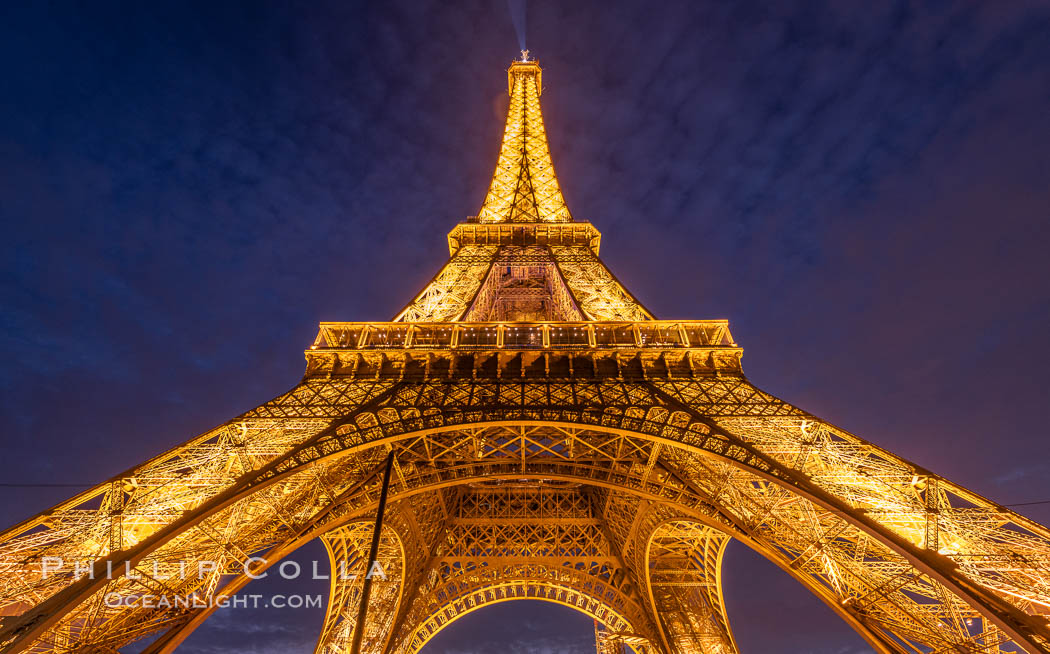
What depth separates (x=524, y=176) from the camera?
89.8 feet

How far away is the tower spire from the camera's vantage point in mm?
24625

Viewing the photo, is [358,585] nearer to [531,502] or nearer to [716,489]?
[531,502]

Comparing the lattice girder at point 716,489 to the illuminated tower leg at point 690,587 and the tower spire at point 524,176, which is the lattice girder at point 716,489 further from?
the tower spire at point 524,176

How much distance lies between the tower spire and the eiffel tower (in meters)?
2.34

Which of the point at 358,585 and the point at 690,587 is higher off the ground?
the point at 358,585

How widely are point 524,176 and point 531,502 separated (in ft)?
58.8

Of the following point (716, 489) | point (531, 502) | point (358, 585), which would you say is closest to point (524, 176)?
point (531, 502)

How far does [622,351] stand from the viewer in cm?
1254

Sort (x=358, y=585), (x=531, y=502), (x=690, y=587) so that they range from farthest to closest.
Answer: (x=531, y=502)
(x=690, y=587)
(x=358, y=585)

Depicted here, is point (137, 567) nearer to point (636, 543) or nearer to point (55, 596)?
point (55, 596)

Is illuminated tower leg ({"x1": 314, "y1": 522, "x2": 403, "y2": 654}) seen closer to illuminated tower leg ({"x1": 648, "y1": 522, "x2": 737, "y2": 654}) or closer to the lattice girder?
the lattice girder

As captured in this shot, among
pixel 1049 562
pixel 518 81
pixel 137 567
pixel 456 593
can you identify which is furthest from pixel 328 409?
pixel 518 81

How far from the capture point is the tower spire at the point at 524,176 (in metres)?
24.6

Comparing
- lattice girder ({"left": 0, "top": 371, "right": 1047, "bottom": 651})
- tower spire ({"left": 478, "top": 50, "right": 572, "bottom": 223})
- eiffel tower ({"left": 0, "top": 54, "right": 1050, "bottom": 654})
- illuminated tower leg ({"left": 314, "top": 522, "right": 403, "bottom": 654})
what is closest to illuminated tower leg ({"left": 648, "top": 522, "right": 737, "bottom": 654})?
eiffel tower ({"left": 0, "top": 54, "right": 1050, "bottom": 654})
